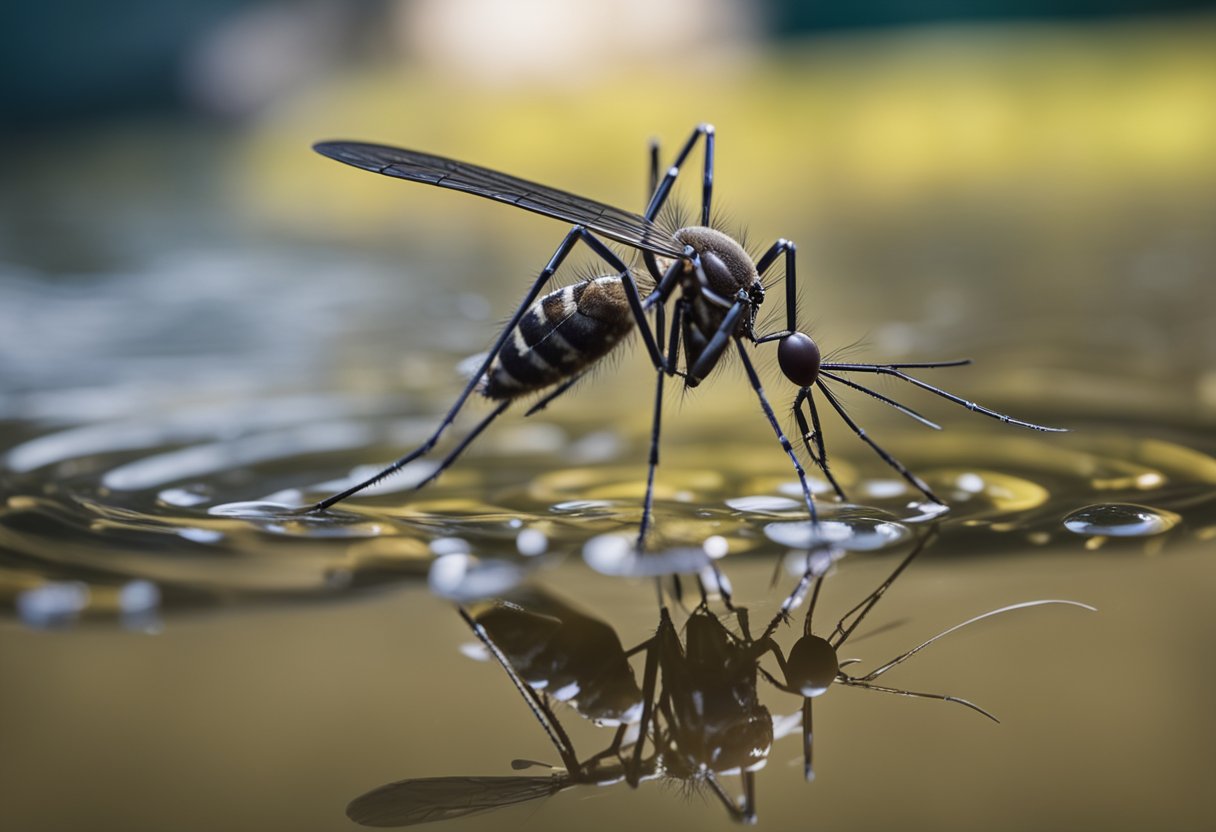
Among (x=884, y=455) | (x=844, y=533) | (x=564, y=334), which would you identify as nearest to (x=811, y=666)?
(x=844, y=533)

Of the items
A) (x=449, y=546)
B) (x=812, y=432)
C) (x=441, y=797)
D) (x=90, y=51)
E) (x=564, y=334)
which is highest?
(x=90, y=51)

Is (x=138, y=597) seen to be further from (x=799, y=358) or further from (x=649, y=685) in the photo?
(x=799, y=358)

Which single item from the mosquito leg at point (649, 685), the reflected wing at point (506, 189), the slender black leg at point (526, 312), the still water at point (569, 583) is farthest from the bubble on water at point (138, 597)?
the reflected wing at point (506, 189)

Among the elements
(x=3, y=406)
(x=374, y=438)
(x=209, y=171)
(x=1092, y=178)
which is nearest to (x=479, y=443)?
(x=374, y=438)

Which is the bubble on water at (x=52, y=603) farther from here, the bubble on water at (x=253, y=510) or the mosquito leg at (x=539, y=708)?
the mosquito leg at (x=539, y=708)

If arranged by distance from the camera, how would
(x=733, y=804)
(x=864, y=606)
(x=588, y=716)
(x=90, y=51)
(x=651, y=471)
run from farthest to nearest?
(x=90, y=51) → (x=651, y=471) → (x=864, y=606) → (x=588, y=716) → (x=733, y=804)

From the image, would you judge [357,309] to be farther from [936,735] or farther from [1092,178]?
[1092,178]
